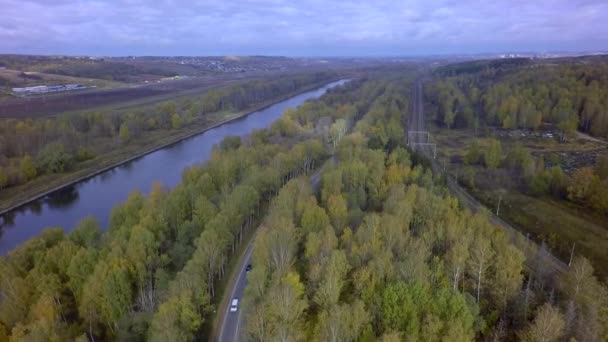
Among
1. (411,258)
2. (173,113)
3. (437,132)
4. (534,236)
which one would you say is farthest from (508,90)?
(411,258)

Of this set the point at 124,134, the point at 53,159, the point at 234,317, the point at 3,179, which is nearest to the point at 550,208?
the point at 234,317

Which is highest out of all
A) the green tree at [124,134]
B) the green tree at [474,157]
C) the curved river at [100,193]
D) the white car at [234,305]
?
the green tree at [124,134]

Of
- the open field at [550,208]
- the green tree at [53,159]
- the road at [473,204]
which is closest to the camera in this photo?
the road at [473,204]

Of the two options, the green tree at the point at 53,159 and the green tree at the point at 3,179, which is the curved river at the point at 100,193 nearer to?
the green tree at the point at 53,159

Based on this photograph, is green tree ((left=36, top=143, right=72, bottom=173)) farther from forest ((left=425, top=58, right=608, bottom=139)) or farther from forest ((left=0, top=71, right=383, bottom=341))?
forest ((left=425, top=58, right=608, bottom=139))

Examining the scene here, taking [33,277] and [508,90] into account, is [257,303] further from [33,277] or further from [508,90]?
[508,90]

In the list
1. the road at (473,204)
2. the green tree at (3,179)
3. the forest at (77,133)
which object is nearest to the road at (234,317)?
A: the road at (473,204)

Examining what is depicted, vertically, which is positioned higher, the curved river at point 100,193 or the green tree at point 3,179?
the green tree at point 3,179

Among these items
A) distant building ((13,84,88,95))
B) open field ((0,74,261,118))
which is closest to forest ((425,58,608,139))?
open field ((0,74,261,118))
